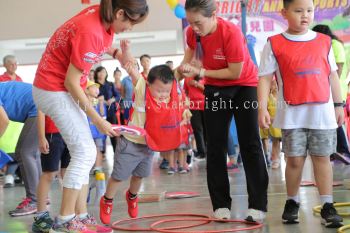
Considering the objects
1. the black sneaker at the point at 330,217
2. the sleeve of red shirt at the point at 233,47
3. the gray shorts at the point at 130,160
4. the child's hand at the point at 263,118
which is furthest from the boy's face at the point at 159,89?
the black sneaker at the point at 330,217

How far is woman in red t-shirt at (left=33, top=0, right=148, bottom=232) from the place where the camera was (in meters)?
3.02

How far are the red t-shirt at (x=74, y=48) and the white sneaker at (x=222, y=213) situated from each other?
1.21 metres

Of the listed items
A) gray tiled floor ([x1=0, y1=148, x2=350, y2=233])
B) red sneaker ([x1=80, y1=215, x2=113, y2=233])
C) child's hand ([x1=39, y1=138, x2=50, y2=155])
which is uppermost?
child's hand ([x1=39, y1=138, x2=50, y2=155])

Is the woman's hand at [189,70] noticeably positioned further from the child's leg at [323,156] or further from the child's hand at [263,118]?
the child's leg at [323,156]

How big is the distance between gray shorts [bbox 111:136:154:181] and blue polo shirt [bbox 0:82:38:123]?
0.97 meters

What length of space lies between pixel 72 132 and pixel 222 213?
3.72 feet

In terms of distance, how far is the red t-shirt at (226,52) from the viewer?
141 inches

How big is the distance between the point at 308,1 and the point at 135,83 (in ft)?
4.34

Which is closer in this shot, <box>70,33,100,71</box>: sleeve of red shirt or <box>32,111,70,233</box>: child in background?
<box>70,33,100,71</box>: sleeve of red shirt

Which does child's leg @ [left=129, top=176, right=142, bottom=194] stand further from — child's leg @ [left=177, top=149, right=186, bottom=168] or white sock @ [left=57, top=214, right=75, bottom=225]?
child's leg @ [left=177, top=149, right=186, bottom=168]

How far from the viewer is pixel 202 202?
454 cm

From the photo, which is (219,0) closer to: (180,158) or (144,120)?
(180,158)

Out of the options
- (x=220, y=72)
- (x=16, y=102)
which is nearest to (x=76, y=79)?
(x=220, y=72)

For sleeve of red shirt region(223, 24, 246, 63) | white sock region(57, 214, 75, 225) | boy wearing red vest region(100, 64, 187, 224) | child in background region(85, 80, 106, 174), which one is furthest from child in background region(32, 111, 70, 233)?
sleeve of red shirt region(223, 24, 246, 63)
